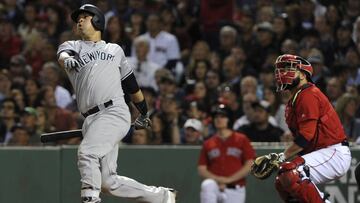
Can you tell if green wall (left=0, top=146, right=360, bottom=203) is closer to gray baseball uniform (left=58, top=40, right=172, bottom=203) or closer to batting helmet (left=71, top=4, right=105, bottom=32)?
gray baseball uniform (left=58, top=40, right=172, bottom=203)

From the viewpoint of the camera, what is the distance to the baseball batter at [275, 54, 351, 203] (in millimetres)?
8672

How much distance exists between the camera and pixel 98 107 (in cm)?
909

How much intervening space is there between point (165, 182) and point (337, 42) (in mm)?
4367

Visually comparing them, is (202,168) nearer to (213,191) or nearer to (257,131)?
(213,191)

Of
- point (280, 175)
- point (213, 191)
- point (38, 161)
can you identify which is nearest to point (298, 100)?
point (280, 175)

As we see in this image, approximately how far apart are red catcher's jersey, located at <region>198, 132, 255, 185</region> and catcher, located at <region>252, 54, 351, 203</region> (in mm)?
2716

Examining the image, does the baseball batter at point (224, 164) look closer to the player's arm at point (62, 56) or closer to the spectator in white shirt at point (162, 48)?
the player's arm at point (62, 56)

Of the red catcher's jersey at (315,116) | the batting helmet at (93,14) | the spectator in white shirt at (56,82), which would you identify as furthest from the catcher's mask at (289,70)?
the spectator in white shirt at (56,82)

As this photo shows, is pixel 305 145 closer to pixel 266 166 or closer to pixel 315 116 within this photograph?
pixel 315 116

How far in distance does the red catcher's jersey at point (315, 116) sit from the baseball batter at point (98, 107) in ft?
4.47

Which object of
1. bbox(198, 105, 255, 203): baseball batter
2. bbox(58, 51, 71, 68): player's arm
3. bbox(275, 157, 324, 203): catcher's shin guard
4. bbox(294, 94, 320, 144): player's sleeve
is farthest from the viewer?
bbox(198, 105, 255, 203): baseball batter

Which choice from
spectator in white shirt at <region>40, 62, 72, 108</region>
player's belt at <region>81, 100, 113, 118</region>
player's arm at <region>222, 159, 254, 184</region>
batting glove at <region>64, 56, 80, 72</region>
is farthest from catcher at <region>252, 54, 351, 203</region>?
spectator in white shirt at <region>40, 62, 72, 108</region>

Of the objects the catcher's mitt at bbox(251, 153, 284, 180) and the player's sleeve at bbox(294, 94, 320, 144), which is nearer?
the player's sleeve at bbox(294, 94, 320, 144)

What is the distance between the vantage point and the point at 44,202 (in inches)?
468
